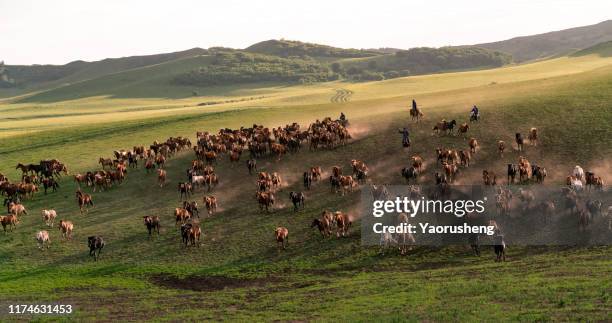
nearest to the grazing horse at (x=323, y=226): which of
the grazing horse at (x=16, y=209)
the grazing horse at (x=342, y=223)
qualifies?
the grazing horse at (x=342, y=223)

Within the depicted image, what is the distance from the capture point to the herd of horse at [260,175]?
28.4 meters

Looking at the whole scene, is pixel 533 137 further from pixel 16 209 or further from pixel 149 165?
pixel 16 209

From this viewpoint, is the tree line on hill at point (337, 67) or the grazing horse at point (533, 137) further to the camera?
the tree line on hill at point (337, 67)

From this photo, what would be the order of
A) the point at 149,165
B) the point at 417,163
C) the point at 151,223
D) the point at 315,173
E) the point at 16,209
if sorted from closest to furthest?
the point at 151,223
the point at 16,209
the point at 417,163
the point at 315,173
the point at 149,165

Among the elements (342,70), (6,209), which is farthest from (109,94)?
(6,209)

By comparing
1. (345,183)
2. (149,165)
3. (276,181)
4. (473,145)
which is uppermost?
(149,165)

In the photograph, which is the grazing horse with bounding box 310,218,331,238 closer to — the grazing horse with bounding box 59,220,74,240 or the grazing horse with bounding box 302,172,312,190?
the grazing horse with bounding box 302,172,312,190

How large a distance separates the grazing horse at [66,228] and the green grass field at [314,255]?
439mm

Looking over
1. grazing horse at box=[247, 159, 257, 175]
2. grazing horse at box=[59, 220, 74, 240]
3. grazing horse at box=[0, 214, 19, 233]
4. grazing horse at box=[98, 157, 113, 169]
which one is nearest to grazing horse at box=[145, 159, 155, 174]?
grazing horse at box=[98, 157, 113, 169]

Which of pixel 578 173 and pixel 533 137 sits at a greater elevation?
pixel 533 137

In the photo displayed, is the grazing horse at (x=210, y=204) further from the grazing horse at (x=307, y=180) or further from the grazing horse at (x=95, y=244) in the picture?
the grazing horse at (x=95, y=244)

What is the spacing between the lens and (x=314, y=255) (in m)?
25.9

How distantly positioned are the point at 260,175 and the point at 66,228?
12421 mm

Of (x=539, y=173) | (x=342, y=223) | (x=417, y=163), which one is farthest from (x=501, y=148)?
(x=342, y=223)
